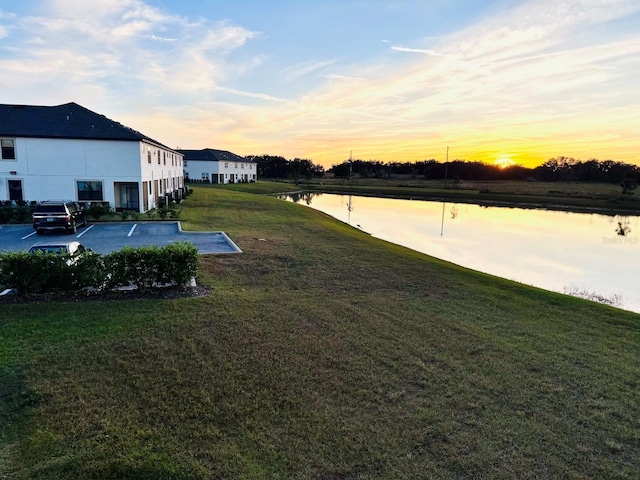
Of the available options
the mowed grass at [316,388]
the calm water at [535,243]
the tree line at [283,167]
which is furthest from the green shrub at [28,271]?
the tree line at [283,167]

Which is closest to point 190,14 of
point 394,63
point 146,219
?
point 394,63

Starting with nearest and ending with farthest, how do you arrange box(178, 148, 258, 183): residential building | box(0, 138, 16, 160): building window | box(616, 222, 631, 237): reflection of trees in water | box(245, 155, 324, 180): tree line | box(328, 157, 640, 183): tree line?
box(0, 138, 16, 160): building window < box(616, 222, 631, 237): reflection of trees in water < box(178, 148, 258, 183): residential building < box(328, 157, 640, 183): tree line < box(245, 155, 324, 180): tree line

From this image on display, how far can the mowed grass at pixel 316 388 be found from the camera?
4480 mm

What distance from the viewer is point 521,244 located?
82.7ft

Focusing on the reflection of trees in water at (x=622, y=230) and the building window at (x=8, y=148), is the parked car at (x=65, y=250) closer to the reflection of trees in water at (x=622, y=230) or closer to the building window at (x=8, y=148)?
the building window at (x=8, y=148)

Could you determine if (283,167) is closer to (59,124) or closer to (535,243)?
(59,124)

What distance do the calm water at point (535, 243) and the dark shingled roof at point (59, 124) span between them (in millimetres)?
19235

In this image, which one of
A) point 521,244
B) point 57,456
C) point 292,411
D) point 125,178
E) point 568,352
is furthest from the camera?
point 125,178

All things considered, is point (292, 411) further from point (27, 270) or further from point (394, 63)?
point (394, 63)

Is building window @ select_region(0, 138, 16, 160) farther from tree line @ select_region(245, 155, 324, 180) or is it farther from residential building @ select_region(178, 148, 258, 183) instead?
tree line @ select_region(245, 155, 324, 180)

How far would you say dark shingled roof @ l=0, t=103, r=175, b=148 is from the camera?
26203mm

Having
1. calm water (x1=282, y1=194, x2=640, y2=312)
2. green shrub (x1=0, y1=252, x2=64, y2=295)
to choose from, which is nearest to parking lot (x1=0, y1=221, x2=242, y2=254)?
green shrub (x1=0, y1=252, x2=64, y2=295)

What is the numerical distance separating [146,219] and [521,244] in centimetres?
2345

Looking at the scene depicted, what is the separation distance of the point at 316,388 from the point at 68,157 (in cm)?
2733
